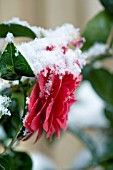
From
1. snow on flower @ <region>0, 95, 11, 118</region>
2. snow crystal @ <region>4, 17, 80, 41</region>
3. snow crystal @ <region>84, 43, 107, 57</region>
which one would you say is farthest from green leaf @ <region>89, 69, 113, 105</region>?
snow on flower @ <region>0, 95, 11, 118</region>

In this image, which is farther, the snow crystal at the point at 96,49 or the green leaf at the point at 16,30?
the snow crystal at the point at 96,49

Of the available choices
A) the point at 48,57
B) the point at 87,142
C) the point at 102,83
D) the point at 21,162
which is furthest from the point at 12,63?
the point at 87,142

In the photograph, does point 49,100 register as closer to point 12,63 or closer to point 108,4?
point 12,63

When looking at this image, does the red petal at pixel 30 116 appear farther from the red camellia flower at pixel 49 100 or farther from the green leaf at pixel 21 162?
the green leaf at pixel 21 162

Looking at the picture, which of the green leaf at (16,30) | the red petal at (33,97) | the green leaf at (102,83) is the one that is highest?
the green leaf at (16,30)

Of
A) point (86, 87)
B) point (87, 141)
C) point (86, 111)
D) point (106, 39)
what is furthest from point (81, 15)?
point (106, 39)

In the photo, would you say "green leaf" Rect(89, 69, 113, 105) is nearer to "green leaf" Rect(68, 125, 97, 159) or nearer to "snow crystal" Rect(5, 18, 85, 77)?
"green leaf" Rect(68, 125, 97, 159)

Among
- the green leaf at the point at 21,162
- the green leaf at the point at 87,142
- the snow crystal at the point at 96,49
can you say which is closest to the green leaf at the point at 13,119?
the green leaf at the point at 21,162
